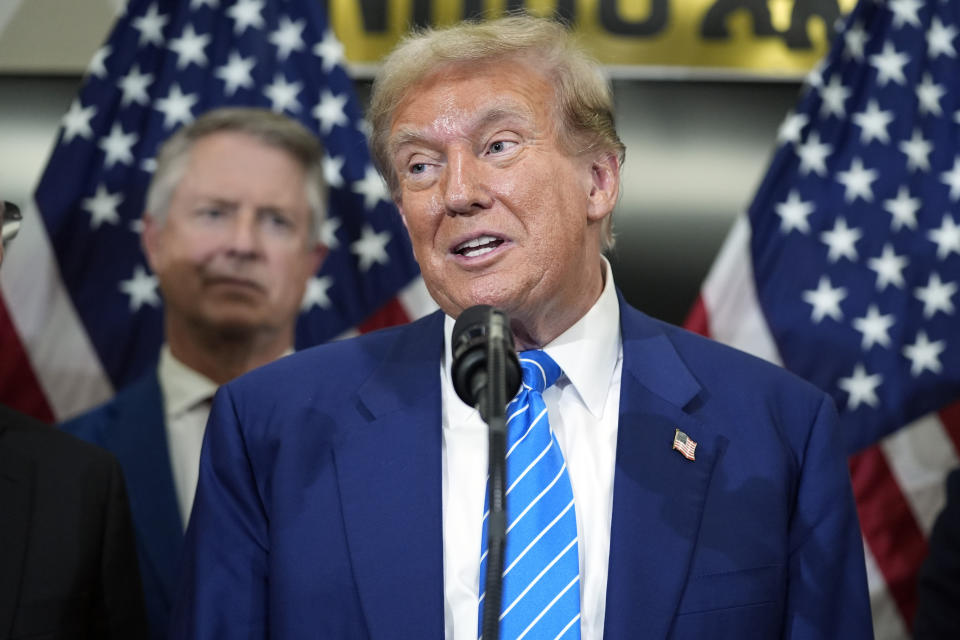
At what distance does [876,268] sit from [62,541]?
1990 mm

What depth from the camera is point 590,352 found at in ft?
5.65

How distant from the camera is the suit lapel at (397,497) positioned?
148 centimetres

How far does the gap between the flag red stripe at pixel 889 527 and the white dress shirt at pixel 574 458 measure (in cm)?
127

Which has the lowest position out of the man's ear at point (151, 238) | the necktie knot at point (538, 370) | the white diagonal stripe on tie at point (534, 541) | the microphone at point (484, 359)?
the white diagonal stripe on tie at point (534, 541)

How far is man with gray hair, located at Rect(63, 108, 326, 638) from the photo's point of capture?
2.65 m

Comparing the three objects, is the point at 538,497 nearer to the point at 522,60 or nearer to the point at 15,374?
the point at 522,60

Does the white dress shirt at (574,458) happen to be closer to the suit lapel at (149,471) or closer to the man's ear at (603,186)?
the man's ear at (603,186)

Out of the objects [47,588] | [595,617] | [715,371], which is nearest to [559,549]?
[595,617]

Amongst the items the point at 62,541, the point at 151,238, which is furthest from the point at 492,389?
the point at 151,238

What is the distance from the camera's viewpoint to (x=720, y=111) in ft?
10.0

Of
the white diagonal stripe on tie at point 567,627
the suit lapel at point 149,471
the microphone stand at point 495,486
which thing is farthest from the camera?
the suit lapel at point 149,471

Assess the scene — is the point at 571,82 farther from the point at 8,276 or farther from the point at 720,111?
the point at 8,276

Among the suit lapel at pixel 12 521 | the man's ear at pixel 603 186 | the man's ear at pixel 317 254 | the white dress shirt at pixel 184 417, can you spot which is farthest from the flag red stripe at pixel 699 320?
the suit lapel at pixel 12 521

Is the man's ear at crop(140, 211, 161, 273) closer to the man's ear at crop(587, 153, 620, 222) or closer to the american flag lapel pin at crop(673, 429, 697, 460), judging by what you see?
the man's ear at crop(587, 153, 620, 222)
